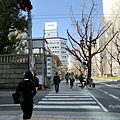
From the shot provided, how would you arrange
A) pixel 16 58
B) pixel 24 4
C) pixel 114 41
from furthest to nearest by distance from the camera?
pixel 114 41
pixel 16 58
pixel 24 4

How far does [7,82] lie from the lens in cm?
2247

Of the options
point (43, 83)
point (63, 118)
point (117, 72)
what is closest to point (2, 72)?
point (43, 83)

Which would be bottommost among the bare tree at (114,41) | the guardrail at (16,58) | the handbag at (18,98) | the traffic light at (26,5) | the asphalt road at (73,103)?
the asphalt road at (73,103)

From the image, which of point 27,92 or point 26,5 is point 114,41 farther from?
point 27,92

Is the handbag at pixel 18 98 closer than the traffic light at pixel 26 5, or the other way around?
the handbag at pixel 18 98

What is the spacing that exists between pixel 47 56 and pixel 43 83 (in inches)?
113

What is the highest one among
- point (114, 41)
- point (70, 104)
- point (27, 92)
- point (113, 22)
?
point (113, 22)

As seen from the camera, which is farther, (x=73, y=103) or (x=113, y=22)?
(x=113, y=22)

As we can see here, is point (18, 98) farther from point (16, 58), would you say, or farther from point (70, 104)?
point (16, 58)

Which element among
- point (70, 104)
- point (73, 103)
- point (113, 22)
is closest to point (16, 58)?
point (73, 103)

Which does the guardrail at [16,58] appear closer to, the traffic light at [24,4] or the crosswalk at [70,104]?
the crosswalk at [70,104]

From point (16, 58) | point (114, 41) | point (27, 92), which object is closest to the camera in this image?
point (27, 92)

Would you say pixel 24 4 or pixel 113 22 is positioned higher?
pixel 113 22

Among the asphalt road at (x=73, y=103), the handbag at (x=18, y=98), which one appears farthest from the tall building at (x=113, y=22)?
the handbag at (x=18, y=98)
